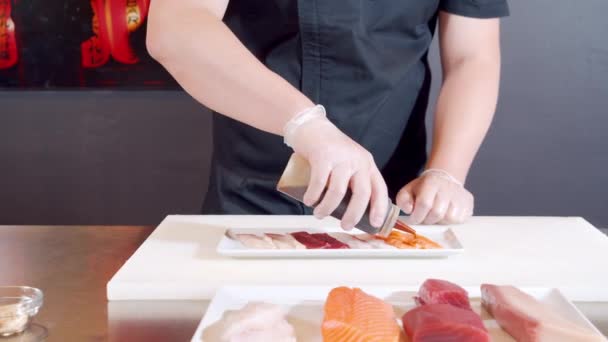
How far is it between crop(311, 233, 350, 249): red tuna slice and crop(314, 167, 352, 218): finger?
9 centimetres

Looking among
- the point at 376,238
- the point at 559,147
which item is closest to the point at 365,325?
the point at 376,238

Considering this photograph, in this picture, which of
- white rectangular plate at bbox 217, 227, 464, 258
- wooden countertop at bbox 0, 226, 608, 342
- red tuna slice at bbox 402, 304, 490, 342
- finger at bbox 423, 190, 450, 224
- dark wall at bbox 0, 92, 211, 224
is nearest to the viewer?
red tuna slice at bbox 402, 304, 490, 342

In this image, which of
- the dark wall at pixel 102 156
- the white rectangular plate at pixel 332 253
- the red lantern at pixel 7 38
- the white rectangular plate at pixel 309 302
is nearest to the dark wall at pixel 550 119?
the dark wall at pixel 102 156

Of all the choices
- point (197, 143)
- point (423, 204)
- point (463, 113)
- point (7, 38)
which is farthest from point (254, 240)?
point (7, 38)

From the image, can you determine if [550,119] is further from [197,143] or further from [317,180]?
[317,180]

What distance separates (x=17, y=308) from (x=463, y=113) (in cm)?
119

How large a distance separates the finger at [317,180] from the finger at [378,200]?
0.25 ft

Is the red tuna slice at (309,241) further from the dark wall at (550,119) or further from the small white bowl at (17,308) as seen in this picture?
the dark wall at (550,119)

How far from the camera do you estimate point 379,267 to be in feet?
3.80

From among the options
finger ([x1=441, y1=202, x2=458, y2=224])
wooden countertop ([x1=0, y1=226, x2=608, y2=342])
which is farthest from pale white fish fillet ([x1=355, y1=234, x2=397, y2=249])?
wooden countertop ([x1=0, y1=226, x2=608, y2=342])

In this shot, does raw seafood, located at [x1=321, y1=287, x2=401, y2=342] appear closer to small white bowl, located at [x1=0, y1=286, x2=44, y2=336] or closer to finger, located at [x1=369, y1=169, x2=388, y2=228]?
finger, located at [x1=369, y1=169, x2=388, y2=228]

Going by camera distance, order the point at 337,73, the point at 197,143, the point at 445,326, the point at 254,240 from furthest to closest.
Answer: the point at 197,143, the point at 337,73, the point at 254,240, the point at 445,326

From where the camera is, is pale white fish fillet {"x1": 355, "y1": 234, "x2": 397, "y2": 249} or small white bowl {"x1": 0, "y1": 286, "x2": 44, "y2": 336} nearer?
small white bowl {"x1": 0, "y1": 286, "x2": 44, "y2": 336}

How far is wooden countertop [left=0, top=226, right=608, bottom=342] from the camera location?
90 centimetres
